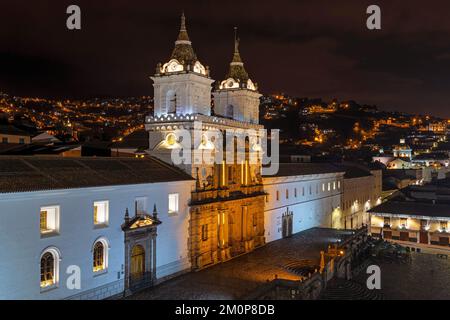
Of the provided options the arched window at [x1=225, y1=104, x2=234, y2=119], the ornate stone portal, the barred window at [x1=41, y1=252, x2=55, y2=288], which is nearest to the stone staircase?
the ornate stone portal

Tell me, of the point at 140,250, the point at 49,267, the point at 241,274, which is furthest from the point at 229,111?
the point at 49,267

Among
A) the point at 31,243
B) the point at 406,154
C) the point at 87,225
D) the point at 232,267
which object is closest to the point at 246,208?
the point at 232,267

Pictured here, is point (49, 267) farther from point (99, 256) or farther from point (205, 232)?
point (205, 232)

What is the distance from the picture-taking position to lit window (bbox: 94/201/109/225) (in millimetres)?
26719

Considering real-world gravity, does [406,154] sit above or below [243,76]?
below

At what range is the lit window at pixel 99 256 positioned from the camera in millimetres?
26267

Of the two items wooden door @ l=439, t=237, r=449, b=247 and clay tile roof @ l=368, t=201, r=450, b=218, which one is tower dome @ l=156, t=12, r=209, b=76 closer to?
clay tile roof @ l=368, t=201, r=450, b=218

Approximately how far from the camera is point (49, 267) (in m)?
23.5

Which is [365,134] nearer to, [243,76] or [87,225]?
[243,76]

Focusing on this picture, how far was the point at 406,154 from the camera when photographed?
452ft

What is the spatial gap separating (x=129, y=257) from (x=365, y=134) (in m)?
161

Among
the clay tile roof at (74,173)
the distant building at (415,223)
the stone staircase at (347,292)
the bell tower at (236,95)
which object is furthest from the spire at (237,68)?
the distant building at (415,223)

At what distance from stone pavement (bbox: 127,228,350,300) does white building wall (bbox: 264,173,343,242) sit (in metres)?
2.85

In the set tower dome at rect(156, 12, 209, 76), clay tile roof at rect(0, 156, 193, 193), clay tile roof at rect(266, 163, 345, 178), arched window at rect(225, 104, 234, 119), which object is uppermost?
tower dome at rect(156, 12, 209, 76)
